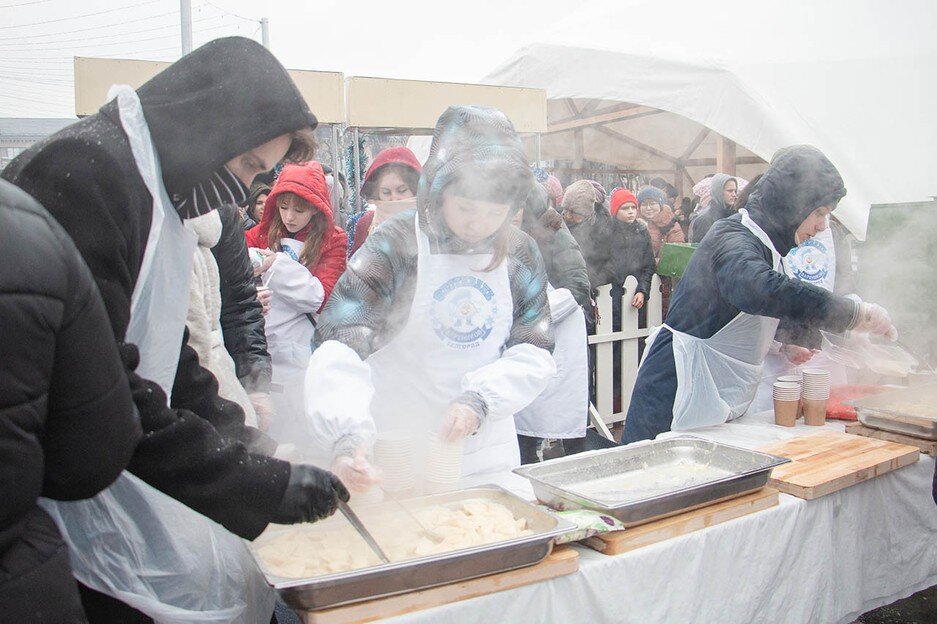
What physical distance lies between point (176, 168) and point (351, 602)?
867 mm

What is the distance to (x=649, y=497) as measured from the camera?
1.72 metres

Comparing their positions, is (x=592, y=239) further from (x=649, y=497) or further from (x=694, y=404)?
(x=649, y=497)

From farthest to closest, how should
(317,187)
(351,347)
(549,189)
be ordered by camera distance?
(549,189), (317,187), (351,347)

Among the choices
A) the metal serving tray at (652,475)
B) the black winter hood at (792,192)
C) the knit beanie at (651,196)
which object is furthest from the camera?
the knit beanie at (651,196)

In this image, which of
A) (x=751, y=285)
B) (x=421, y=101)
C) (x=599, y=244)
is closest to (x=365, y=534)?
(x=751, y=285)

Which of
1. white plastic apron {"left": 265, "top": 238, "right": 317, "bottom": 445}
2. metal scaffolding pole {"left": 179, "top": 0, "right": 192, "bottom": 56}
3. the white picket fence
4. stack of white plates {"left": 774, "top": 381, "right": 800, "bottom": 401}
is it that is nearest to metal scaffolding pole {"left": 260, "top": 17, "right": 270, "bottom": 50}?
metal scaffolding pole {"left": 179, "top": 0, "right": 192, "bottom": 56}

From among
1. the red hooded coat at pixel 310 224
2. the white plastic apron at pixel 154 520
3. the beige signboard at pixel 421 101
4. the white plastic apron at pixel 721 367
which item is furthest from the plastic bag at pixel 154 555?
the beige signboard at pixel 421 101

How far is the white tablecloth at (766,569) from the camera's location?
5.20ft

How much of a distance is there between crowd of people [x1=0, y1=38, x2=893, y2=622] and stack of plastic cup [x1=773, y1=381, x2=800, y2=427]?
0.13 metres

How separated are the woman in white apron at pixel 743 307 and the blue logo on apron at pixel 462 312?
106cm

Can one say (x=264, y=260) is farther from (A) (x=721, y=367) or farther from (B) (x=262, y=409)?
(A) (x=721, y=367)

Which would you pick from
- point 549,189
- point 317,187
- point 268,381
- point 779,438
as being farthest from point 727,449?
point 549,189

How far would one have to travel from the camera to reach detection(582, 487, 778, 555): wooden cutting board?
1673 millimetres

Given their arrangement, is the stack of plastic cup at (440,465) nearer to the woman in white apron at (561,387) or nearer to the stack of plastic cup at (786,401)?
the stack of plastic cup at (786,401)
